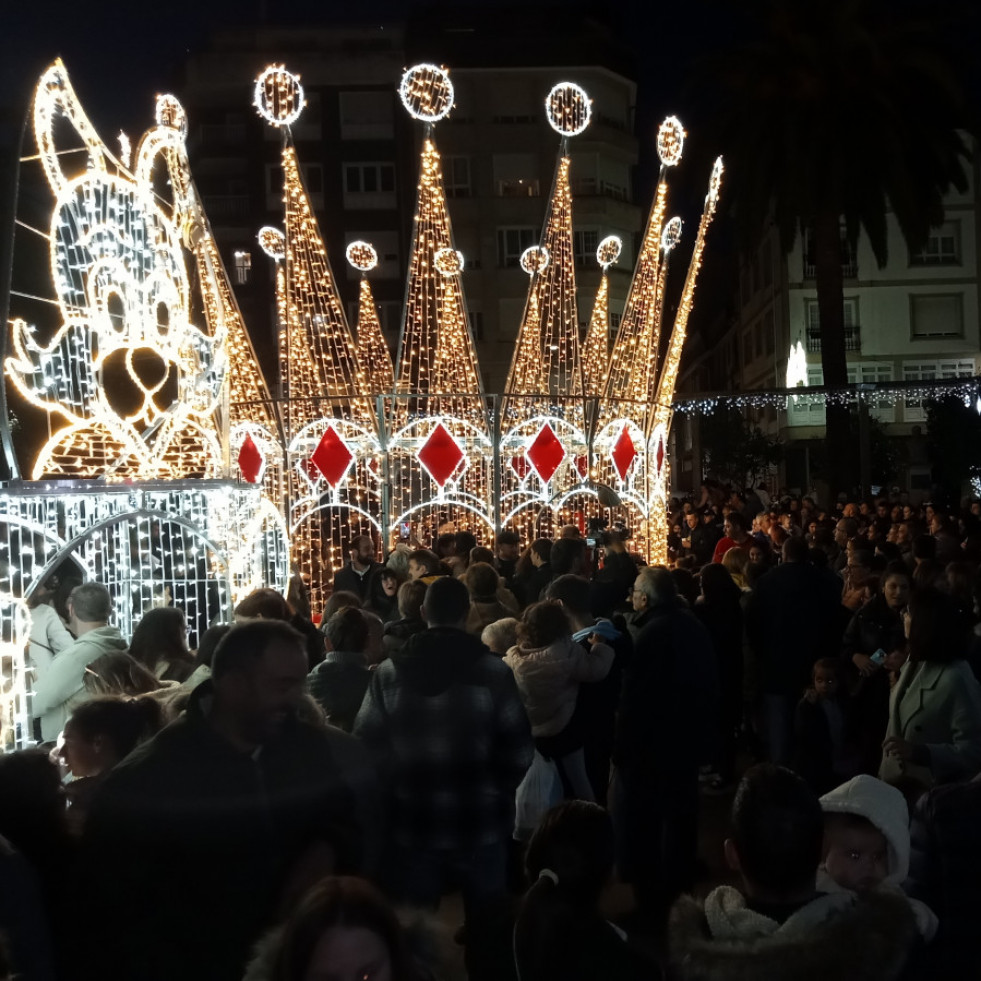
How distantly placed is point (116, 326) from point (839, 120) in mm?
16447

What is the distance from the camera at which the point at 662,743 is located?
20.5 feet

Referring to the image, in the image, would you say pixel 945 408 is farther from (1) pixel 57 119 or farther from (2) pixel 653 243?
(1) pixel 57 119

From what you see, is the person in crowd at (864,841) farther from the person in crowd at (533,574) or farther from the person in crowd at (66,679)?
the person in crowd at (533,574)

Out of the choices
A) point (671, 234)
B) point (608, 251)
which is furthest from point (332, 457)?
point (671, 234)

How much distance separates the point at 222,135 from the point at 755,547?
4111 centimetres

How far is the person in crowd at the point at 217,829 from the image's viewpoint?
9.45 ft

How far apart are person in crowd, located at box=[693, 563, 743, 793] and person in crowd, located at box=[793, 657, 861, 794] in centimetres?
158

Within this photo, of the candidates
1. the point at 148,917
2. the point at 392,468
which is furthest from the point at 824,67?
the point at 148,917

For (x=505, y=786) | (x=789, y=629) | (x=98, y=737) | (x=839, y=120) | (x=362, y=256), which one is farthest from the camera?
(x=839, y=120)

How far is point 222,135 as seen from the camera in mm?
47156

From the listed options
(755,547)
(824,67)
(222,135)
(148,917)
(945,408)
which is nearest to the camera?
(148,917)

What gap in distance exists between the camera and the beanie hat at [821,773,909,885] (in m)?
3.22

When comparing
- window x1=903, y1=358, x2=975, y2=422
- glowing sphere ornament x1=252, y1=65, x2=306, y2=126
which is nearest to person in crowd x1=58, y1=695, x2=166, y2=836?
glowing sphere ornament x1=252, y1=65, x2=306, y2=126

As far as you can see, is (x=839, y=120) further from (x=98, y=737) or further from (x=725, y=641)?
(x=98, y=737)
